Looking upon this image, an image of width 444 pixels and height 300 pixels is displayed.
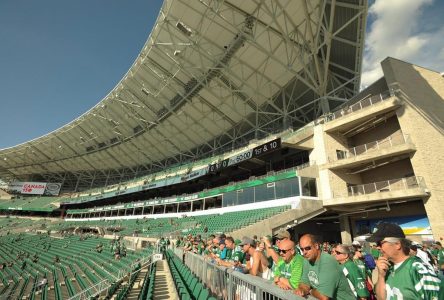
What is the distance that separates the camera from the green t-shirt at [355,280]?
11.9 feet

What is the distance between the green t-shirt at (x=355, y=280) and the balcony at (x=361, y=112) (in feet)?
52.6

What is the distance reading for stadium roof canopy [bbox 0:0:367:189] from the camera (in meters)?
19.5

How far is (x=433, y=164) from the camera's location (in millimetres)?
14906

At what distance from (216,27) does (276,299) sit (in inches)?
887

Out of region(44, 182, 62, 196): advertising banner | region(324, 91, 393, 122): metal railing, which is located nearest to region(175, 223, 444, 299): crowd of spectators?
region(324, 91, 393, 122): metal railing

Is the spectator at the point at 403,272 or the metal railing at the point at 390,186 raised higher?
the metal railing at the point at 390,186

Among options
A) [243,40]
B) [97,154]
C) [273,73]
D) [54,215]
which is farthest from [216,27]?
[54,215]

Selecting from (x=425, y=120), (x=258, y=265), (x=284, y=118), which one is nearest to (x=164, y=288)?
(x=258, y=265)

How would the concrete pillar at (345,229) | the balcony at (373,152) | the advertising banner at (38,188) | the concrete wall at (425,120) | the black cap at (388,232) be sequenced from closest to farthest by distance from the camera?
the black cap at (388,232) → the concrete wall at (425,120) → the balcony at (373,152) → the concrete pillar at (345,229) → the advertising banner at (38,188)

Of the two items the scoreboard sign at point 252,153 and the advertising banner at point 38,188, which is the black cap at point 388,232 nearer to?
the scoreboard sign at point 252,153

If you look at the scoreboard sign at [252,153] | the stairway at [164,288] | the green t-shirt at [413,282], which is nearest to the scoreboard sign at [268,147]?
the scoreboard sign at [252,153]

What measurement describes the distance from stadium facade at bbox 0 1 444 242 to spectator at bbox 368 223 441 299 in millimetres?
14903

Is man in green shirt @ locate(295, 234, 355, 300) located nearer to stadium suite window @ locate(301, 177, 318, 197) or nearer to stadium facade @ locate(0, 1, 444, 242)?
stadium facade @ locate(0, 1, 444, 242)

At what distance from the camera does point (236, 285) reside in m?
3.28
